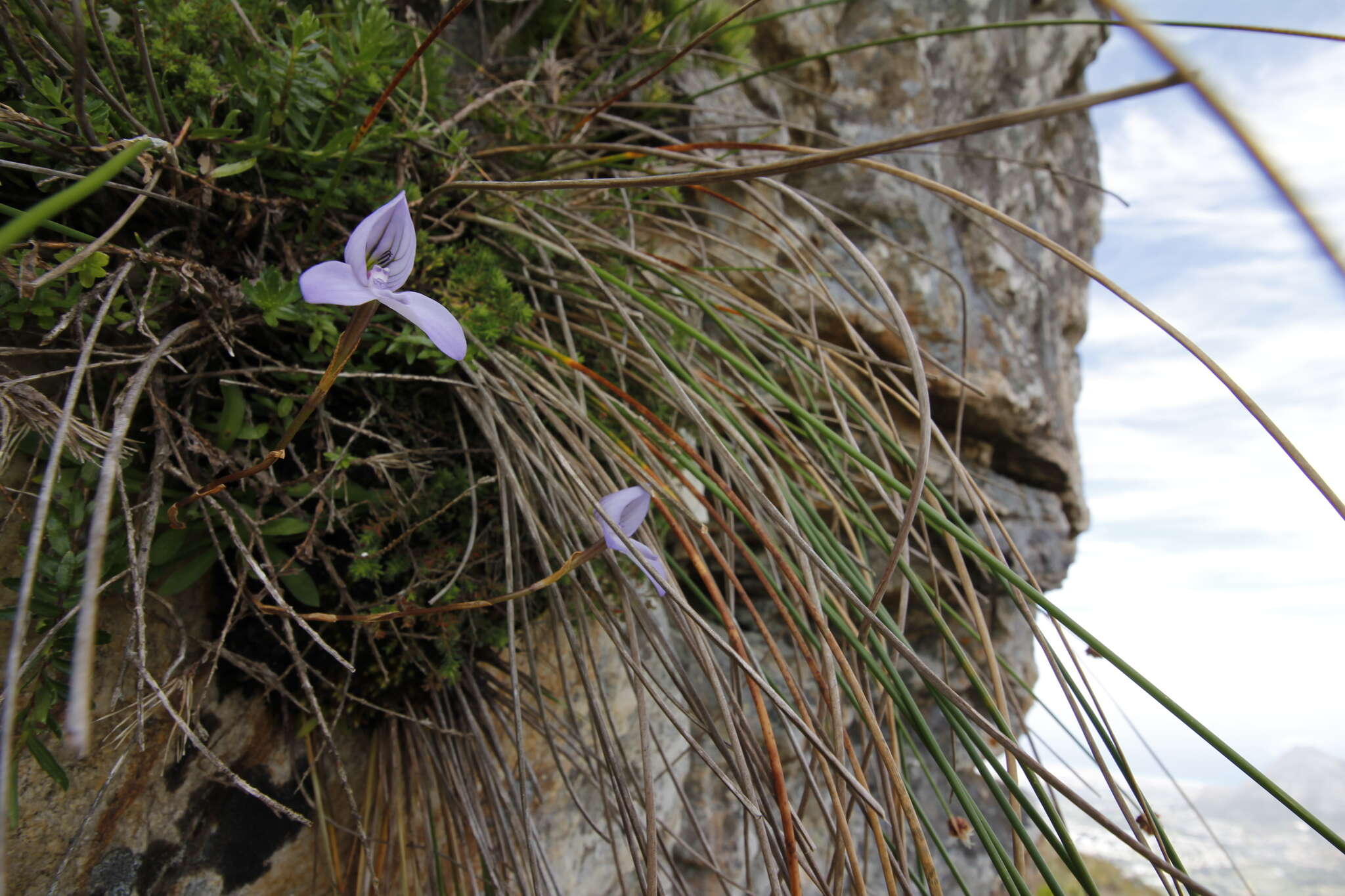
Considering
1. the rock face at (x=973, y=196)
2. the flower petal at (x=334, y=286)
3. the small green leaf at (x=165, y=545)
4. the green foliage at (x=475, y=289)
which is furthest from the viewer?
the rock face at (x=973, y=196)

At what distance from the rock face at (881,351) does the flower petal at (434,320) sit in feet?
1.32

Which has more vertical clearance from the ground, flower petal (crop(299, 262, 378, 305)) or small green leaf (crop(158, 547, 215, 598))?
flower petal (crop(299, 262, 378, 305))

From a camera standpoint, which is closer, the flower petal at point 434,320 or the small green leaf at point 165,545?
the flower petal at point 434,320

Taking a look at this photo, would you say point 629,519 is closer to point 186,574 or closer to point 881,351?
point 186,574

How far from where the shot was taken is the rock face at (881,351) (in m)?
0.75

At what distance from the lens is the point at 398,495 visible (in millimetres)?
825

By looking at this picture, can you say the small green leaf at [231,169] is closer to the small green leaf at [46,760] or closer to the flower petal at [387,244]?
the flower petal at [387,244]

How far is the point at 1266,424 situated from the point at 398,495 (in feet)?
2.74

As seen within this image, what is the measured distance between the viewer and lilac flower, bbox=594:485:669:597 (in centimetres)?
60

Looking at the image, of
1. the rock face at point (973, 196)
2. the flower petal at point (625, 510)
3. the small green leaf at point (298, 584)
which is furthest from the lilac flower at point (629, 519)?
the rock face at point (973, 196)

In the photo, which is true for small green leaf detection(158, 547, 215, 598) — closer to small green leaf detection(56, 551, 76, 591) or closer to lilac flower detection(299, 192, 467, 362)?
small green leaf detection(56, 551, 76, 591)

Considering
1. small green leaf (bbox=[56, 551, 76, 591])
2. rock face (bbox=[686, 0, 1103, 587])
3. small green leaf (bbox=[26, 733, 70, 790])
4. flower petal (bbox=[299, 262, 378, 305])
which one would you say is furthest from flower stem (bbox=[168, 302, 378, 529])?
rock face (bbox=[686, 0, 1103, 587])

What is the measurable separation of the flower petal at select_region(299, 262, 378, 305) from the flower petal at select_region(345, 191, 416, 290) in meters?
0.01

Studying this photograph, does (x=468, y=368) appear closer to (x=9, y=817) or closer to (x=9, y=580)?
(x=9, y=580)
